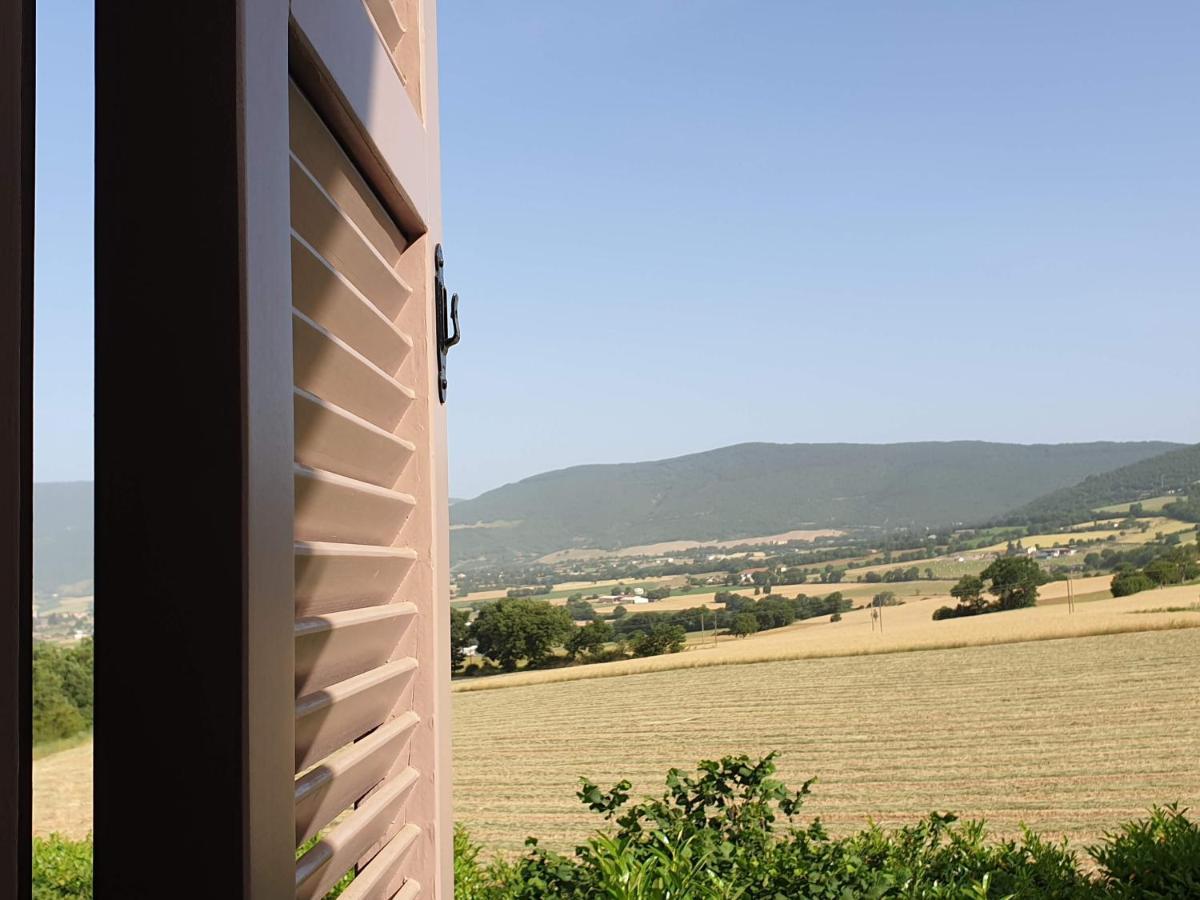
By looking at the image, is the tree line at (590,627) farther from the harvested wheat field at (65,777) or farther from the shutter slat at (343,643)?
the shutter slat at (343,643)

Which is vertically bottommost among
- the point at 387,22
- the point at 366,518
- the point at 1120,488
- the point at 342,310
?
the point at 366,518

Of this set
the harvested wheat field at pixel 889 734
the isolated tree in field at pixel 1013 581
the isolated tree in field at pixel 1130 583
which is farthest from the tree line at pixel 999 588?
the harvested wheat field at pixel 889 734

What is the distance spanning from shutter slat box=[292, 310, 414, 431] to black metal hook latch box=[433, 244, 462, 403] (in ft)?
0.33

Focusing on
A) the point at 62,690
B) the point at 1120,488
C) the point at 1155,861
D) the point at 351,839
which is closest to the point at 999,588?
the point at 1120,488

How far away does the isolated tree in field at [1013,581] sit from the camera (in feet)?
69.9

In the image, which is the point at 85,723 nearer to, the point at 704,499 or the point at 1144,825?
the point at 1144,825

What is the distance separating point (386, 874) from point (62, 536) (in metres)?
0.37

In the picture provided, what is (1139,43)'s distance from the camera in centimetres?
3088

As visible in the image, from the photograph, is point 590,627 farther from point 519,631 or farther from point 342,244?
point 342,244

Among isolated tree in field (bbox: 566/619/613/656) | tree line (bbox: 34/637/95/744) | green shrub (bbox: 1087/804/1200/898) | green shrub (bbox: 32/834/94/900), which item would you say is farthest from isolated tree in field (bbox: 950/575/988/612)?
tree line (bbox: 34/637/95/744)

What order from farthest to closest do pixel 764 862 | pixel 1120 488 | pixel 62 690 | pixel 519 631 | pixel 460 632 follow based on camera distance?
pixel 1120 488 < pixel 519 631 < pixel 460 632 < pixel 764 862 < pixel 62 690

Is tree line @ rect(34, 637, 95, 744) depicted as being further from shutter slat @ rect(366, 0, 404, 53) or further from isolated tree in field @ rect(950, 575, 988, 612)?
isolated tree in field @ rect(950, 575, 988, 612)

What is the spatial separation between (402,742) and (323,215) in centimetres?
35

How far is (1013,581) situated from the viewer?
21891mm
